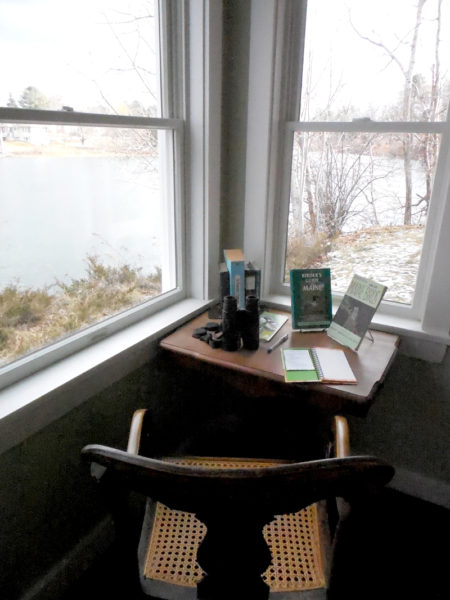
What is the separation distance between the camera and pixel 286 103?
1.66 m

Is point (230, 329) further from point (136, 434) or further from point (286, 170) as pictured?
point (286, 170)

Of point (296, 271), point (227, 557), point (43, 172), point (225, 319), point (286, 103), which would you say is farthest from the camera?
point (286, 103)

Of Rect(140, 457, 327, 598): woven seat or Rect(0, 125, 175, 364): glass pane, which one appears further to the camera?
Rect(0, 125, 175, 364): glass pane

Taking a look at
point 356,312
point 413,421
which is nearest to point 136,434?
point 356,312

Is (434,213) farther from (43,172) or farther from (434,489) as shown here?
(43,172)

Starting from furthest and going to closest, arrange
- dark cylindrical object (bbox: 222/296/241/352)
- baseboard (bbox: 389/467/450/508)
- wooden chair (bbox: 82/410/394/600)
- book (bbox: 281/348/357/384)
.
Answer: baseboard (bbox: 389/467/450/508) → dark cylindrical object (bbox: 222/296/241/352) → book (bbox: 281/348/357/384) → wooden chair (bbox: 82/410/394/600)

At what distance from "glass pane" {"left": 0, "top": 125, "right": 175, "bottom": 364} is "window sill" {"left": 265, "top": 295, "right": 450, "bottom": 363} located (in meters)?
0.92

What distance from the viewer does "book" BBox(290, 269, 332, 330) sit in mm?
1514

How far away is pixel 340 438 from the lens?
3.48 ft

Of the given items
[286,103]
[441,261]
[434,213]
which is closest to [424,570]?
[441,261]

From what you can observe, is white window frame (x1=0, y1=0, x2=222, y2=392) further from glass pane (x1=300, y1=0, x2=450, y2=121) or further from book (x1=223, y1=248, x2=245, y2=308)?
glass pane (x1=300, y1=0, x2=450, y2=121)

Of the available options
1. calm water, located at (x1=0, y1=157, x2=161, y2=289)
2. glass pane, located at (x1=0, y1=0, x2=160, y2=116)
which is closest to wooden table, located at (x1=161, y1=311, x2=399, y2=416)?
calm water, located at (x1=0, y1=157, x2=161, y2=289)

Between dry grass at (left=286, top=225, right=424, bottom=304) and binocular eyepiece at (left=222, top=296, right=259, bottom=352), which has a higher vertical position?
dry grass at (left=286, top=225, right=424, bottom=304)

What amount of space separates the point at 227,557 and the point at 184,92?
57.5 inches
